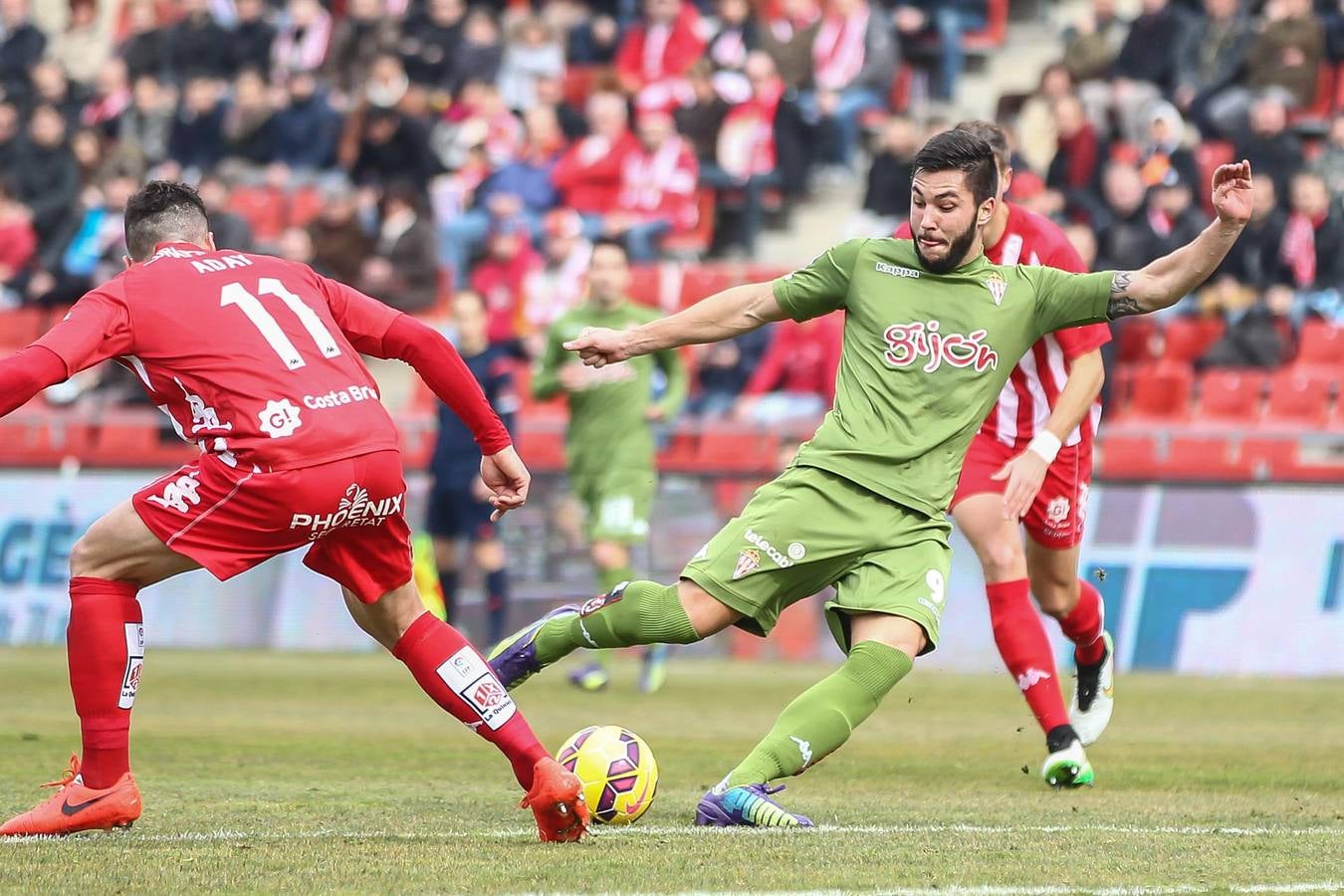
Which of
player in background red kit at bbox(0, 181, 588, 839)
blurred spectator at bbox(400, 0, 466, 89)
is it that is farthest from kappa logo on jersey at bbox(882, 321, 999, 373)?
blurred spectator at bbox(400, 0, 466, 89)

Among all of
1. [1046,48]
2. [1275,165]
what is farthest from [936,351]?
[1046,48]

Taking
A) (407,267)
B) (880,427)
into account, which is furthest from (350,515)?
(407,267)

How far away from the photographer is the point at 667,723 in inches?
397

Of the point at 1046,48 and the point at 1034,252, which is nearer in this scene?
the point at 1034,252

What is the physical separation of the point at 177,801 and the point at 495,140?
13.8 m

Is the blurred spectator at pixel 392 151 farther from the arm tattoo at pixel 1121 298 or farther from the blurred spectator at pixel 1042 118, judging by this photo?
the arm tattoo at pixel 1121 298

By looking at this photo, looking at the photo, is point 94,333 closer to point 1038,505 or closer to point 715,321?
point 715,321

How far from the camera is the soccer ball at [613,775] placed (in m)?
6.41

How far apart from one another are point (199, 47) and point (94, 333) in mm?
17960

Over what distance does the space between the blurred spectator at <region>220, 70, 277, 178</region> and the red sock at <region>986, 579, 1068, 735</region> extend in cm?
1497

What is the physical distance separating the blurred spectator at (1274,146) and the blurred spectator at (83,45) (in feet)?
46.7

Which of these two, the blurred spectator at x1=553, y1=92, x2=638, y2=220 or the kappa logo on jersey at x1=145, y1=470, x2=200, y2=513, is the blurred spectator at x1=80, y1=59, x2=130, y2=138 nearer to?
the blurred spectator at x1=553, y1=92, x2=638, y2=220

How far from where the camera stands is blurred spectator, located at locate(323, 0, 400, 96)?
2183 cm

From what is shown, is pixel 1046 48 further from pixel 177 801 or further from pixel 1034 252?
pixel 177 801
